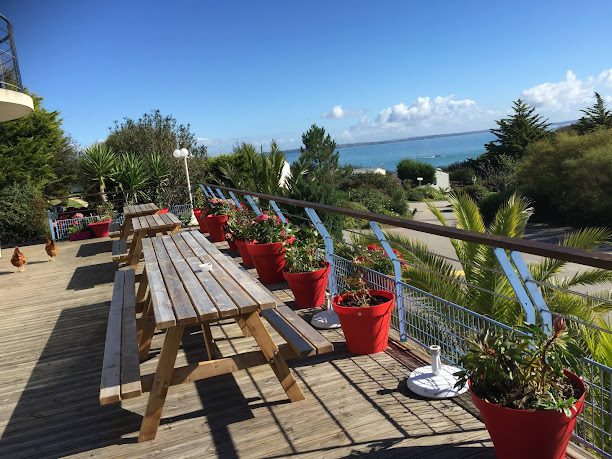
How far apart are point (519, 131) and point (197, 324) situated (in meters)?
53.6

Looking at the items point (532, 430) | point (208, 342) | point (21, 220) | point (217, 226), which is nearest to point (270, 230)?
point (208, 342)

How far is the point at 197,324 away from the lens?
2926mm

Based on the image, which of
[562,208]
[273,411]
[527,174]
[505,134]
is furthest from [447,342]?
[505,134]

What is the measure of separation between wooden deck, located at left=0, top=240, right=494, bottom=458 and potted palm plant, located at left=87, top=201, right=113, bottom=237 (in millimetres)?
7706

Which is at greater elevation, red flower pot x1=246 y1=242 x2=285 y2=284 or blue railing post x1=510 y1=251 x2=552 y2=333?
Result: blue railing post x1=510 y1=251 x2=552 y2=333

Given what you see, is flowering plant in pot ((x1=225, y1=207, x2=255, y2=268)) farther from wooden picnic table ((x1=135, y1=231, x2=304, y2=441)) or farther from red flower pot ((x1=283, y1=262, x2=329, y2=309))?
wooden picnic table ((x1=135, y1=231, x2=304, y2=441))

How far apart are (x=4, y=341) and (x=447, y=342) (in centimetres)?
421

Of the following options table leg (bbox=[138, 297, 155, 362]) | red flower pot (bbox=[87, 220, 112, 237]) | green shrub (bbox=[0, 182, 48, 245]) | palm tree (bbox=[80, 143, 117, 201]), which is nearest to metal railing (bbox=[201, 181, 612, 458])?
table leg (bbox=[138, 297, 155, 362])

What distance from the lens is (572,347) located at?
1800 mm

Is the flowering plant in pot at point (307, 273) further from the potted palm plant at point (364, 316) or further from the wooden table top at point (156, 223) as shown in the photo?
the wooden table top at point (156, 223)

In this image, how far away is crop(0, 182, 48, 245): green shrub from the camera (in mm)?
12398

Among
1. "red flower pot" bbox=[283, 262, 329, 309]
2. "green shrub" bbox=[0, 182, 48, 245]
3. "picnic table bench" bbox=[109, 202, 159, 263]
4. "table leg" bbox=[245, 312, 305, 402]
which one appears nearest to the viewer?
"table leg" bbox=[245, 312, 305, 402]

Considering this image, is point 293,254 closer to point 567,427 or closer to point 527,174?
point 567,427

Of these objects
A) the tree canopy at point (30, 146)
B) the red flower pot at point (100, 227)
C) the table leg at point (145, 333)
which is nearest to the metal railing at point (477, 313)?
the table leg at point (145, 333)
